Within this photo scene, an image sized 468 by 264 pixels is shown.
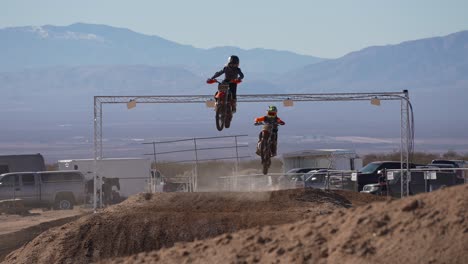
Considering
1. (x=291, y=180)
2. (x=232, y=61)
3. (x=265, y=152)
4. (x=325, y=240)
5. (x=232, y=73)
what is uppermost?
(x=232, y=61)

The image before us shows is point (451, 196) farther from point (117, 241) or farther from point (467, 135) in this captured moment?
point (467, 135)

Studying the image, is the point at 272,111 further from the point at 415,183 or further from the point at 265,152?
the point at 415,183

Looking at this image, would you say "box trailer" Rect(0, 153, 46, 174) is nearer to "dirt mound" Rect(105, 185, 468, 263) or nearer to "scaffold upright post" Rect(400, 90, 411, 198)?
"scaffold upright post" Rect(400, 90, 411, 198)

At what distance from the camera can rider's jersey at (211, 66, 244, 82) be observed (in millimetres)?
20469

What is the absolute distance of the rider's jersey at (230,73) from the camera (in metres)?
20.5

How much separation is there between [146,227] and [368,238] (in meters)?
9.85

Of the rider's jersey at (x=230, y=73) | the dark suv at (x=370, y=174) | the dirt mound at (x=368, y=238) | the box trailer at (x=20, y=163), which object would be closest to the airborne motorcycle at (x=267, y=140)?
the rider's jersey at (x=230, y=73)

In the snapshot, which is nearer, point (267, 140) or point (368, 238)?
point (368, 238)

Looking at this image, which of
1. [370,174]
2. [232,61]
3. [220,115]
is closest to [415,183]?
[370,174]

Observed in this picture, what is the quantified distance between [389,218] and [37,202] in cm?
3129

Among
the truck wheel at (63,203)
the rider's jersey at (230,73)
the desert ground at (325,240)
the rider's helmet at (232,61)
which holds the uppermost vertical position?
the rider's helmet at (232,61)

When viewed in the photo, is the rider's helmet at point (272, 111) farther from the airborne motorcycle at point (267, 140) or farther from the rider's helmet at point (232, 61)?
the rider's helmet at point (232, 61)

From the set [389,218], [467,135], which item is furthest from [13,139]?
[389,218]

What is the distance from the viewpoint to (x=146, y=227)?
20.4 meters
